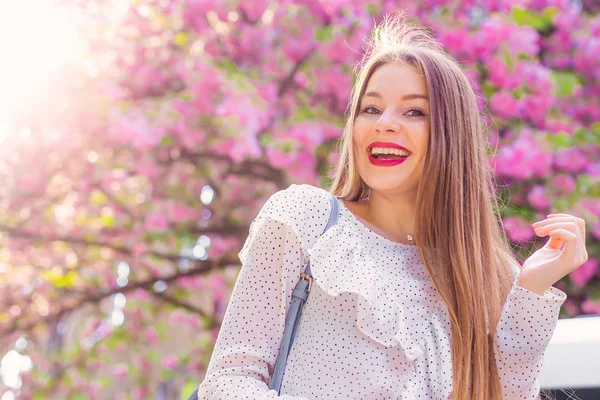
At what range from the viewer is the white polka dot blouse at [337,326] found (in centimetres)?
195

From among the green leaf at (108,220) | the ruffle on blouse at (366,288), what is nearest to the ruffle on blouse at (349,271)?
the ruffle on blouse at (366,288)

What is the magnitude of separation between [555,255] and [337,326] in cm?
50

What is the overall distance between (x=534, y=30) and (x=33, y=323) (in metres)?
3.50

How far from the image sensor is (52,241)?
18.8 ft

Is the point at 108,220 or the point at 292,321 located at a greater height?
the point at 292,321

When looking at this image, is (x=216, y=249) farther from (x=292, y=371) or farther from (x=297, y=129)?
(x=292, y=371)

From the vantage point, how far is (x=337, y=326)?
78.2 inches

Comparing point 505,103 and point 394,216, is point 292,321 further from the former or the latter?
point 505,103

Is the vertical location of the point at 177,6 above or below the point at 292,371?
below

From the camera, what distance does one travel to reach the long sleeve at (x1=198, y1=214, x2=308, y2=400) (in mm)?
1960

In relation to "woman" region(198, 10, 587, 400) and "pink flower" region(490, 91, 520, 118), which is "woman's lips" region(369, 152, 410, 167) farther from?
"pink flower" region(490, 91, 520, 118)

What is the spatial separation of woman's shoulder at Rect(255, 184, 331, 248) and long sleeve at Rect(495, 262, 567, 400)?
0.45 meters

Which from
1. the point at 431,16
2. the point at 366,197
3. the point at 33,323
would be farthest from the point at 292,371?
the point at 33,323

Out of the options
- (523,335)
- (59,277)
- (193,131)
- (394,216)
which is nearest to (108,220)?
(59,277)
